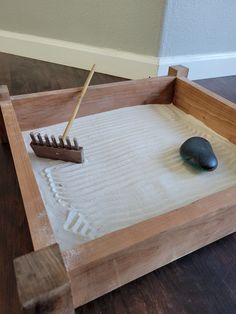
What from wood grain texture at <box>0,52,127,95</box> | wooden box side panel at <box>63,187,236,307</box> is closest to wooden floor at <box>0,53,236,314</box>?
wooden box side panel at <box>63,187,236,307</box>

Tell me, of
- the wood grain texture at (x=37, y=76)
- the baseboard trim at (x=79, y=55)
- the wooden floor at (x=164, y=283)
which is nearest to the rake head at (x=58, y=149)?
the wooden floor at (x=164, y=283)

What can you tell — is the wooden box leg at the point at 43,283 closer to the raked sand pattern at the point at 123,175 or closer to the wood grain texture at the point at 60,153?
the raked sand pattern at the point at 123,175

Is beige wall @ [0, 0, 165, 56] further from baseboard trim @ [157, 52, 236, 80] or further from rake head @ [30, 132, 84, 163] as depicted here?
rake head @ [30, 132, 84, 163]

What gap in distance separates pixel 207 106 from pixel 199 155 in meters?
0.19

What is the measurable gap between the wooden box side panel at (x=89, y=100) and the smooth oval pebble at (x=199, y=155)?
24 centimetres

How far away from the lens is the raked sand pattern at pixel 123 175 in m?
0.46

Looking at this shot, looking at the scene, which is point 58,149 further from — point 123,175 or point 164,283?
point 164,283

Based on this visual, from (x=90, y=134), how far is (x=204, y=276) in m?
0.39

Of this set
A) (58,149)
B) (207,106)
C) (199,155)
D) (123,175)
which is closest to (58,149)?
(58,149)

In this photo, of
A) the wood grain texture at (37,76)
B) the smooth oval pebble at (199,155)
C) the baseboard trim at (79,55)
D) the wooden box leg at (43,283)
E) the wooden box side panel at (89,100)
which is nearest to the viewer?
the wooden box leg at (43,283)

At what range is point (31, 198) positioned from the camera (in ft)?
1.22

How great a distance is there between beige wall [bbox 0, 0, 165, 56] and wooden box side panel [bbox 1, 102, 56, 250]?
82 centimetres

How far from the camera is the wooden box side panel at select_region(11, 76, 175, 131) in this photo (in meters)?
0.65

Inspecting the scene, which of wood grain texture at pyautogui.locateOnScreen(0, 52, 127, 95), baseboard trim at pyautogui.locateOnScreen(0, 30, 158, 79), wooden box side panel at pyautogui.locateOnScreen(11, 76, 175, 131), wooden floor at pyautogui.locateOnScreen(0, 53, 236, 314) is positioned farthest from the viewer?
baseboard trim at pyautogui.locateOnScreen(0, 30, 158, 79)
